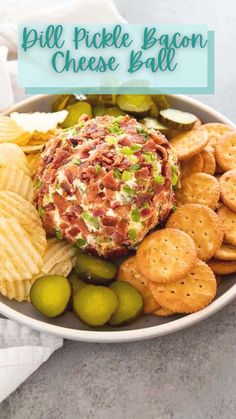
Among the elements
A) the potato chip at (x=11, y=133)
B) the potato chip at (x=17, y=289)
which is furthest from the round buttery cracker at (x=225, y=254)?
the potato chip at (x=11, y=133)

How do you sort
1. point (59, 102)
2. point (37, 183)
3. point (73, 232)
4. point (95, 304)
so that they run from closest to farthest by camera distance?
point (95, 304), point (73, 232), point (37, 183), point (59, 102)

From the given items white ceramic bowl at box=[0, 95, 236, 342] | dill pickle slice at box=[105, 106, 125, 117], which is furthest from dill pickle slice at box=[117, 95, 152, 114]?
white ceramic bowl at box=[0, 95, 236, 342]

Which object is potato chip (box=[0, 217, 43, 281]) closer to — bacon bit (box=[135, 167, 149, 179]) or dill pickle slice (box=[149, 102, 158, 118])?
bacon bit (box=[135, 167, 149, 179])

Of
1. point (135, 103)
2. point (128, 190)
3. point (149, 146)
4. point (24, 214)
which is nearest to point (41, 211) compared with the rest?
point (24, 214)

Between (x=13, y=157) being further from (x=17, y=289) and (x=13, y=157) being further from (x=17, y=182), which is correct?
(x=17, y=289)

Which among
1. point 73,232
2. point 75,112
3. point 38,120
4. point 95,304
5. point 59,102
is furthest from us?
point 59,102

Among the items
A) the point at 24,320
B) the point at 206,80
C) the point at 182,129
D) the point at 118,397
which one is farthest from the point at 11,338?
the point at 206,80

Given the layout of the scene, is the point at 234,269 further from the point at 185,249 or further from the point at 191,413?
the point at 191,413
